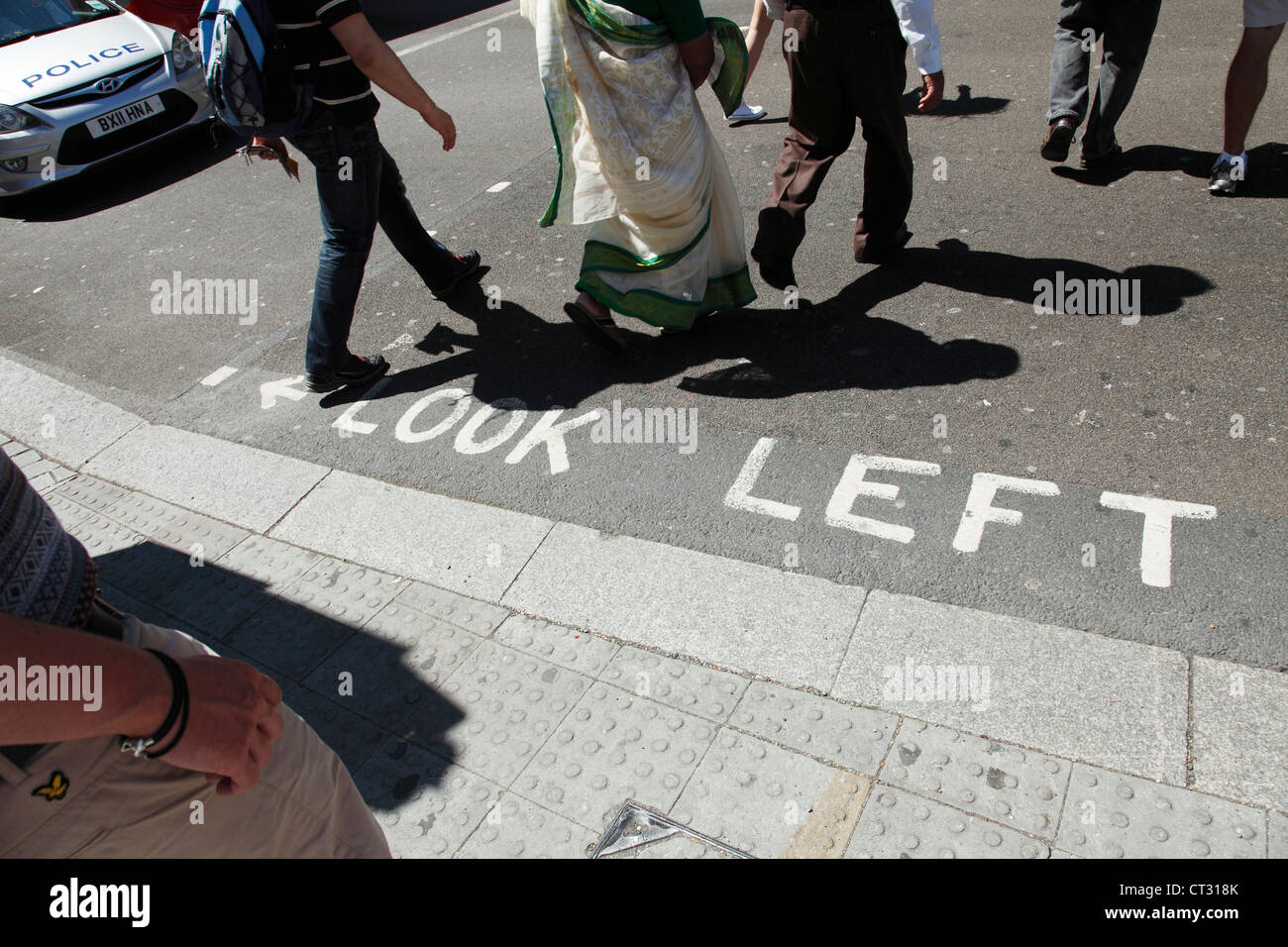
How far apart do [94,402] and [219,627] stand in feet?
8.43

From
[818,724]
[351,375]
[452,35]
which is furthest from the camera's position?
[452,35]

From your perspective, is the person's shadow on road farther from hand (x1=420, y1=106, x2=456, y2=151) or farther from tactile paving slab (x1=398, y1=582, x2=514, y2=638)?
tactile paving slab (x1=398, y1=582, x2=514, y2=638)

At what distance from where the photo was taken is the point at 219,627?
3.44m

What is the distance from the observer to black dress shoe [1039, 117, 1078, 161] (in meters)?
5.19

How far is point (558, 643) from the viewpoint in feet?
10.2

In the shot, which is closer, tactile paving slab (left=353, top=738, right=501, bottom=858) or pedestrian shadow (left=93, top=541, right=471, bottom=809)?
tactile paving slab (left=353, top=738, right=501, bottom=858)

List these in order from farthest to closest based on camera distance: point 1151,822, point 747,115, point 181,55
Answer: point 181,55 < point 747,115 < point 1151,822

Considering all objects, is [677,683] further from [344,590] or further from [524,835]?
[344,590]

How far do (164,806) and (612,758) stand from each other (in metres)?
1.45

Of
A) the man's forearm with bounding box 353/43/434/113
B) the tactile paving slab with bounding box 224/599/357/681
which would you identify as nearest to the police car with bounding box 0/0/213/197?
the man's forearm with bounding box 353/43/434/113

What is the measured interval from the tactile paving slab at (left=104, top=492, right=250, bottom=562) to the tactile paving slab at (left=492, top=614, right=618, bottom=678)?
4.83 feet

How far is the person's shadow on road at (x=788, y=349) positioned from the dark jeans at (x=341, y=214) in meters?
0.33

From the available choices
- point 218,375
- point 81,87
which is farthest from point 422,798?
point 81,87
